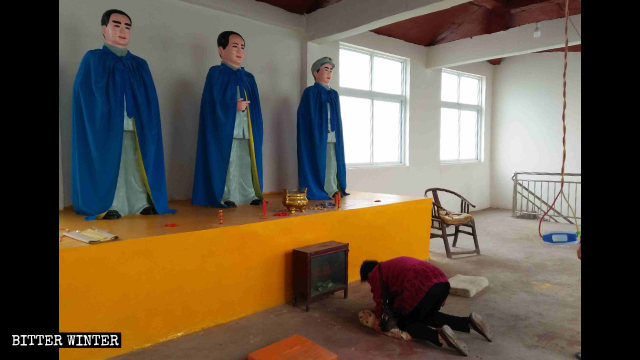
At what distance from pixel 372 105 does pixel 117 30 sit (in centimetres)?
400

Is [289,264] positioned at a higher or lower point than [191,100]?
lower

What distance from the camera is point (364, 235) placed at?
412 centimetres

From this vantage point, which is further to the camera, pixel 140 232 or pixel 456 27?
pixel 456 27

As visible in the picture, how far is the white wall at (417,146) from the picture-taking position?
6293 mm

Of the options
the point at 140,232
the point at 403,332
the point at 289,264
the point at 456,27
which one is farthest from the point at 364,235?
the point at 456,27

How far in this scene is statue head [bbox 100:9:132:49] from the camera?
323 centimetres

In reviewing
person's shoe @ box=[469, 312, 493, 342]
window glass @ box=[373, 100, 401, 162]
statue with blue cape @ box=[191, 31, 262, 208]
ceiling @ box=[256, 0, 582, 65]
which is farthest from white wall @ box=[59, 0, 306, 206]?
person's shoe @ box=[469, 312, 493, 342]

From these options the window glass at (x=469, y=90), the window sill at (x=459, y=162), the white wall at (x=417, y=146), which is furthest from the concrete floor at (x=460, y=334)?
the window glass at (x=469, y=90)

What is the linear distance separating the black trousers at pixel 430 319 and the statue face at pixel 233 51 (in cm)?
271

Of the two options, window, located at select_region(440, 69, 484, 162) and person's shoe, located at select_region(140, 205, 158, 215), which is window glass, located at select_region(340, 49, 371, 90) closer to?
window, located at select_region(440, 69, 484, 162)

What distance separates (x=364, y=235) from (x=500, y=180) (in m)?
6.03

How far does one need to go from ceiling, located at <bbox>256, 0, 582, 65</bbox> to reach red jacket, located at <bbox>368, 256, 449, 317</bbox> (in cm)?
438

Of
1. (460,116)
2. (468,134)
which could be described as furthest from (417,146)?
(468,134)

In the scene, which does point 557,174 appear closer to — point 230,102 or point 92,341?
point 230,102
